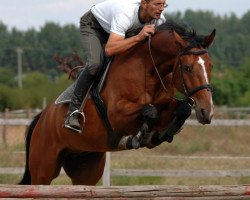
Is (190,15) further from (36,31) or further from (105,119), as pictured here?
(105,119)

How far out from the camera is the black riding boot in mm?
7590

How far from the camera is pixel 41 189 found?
5410 mm

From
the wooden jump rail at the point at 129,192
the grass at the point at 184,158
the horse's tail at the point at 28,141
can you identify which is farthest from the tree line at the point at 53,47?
the wooden jump rail at the point at 129,192

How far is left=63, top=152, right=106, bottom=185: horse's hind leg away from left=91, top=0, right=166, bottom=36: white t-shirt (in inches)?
65.1

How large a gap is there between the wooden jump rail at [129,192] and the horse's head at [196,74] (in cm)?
109

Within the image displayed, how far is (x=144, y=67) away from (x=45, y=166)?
183cm

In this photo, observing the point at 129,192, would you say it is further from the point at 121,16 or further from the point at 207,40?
the point at 121,16

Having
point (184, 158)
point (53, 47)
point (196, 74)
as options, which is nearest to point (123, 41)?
point (196, 74)

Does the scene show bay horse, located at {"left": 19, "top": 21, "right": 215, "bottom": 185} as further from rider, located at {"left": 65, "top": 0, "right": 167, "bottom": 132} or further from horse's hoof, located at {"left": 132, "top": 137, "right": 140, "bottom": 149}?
rider, located at {"left": 65, "top": 0, "right": 167, "bottom": 132}

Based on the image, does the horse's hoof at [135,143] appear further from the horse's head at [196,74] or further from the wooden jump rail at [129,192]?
the wooden jump rail at [129,192]

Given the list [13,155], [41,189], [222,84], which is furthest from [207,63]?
[222,84]

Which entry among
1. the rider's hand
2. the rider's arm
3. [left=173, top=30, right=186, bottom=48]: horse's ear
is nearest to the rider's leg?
the rider's arm

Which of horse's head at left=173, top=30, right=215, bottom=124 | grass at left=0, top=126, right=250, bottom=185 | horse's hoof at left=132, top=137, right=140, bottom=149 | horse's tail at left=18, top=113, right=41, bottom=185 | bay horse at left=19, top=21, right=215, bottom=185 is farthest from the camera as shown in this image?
grass at left=0, top=126, right=250, bottom=185

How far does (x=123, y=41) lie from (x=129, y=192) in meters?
2.12
